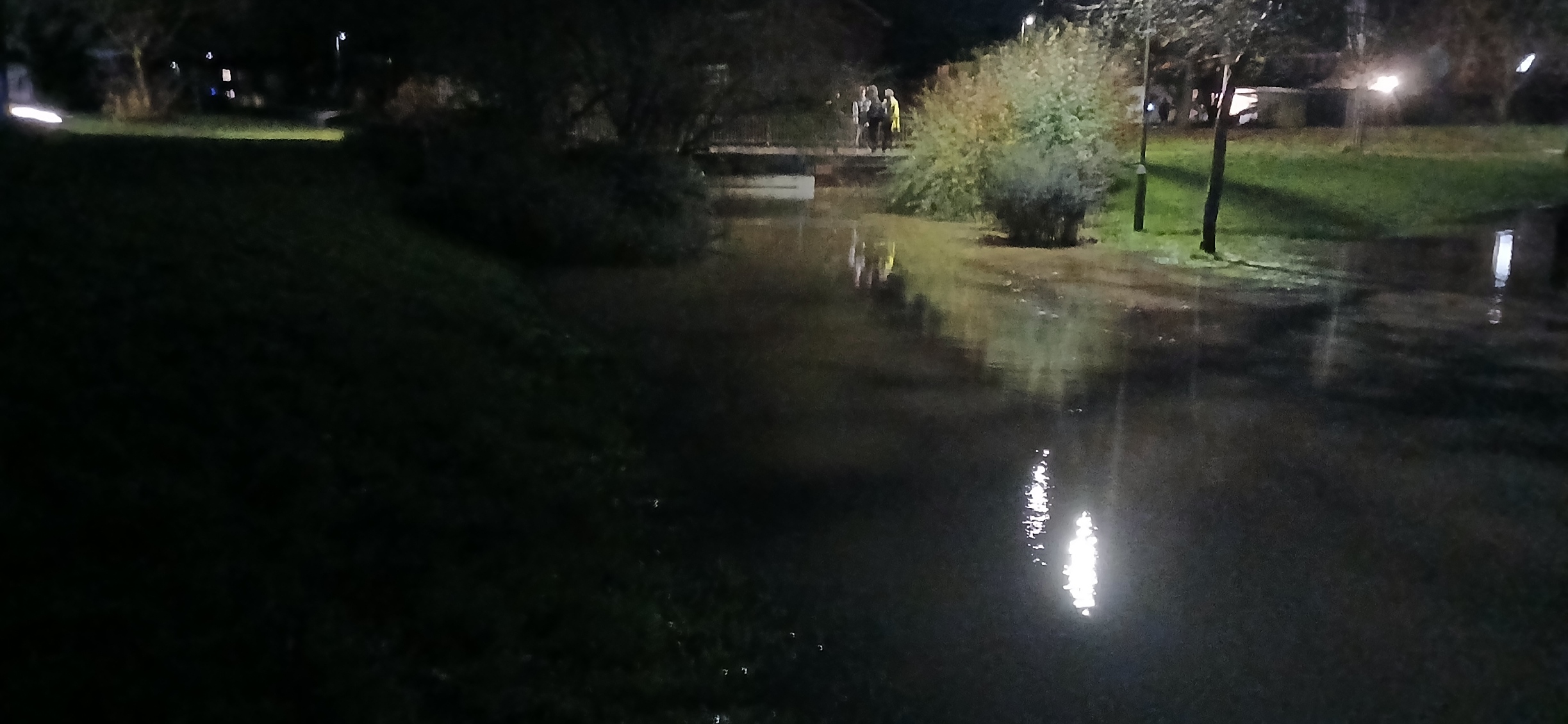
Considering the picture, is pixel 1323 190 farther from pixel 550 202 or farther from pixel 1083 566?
pixel 1083 566

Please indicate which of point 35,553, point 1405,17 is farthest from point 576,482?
point 1405,17

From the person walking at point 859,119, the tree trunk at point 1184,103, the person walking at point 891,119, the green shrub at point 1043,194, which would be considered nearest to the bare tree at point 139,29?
the person walking at point 859,119

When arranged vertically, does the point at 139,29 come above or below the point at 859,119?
above

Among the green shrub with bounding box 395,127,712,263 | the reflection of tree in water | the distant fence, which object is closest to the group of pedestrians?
the distant fence

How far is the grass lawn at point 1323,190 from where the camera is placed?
22438mm

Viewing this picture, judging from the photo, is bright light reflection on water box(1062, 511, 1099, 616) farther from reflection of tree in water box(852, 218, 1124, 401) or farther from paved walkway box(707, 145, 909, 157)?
paved walkway box(707, 145, 909, 157)

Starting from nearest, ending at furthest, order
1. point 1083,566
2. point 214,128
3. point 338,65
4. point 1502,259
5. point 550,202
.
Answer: point 1083,566 < point 550,202 < point 1502,259 < point 214,128 < point 338,65

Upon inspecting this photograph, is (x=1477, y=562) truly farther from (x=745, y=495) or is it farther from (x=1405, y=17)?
(x=1405, y=17)

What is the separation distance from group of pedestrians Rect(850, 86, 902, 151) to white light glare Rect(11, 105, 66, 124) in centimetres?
1729

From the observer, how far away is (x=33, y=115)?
26625 millimetres

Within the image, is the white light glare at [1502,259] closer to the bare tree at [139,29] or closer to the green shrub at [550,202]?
the green shrub at [550,202]

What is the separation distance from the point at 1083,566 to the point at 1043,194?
1479 centimetres

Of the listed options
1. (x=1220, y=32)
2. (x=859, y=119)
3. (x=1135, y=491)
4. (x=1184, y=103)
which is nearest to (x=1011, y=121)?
(x=1220, y=32)

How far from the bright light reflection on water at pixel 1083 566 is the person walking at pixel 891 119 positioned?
26806 mm
